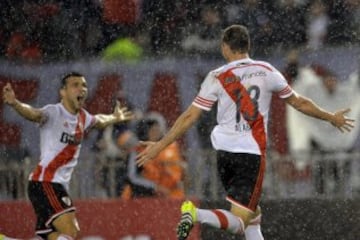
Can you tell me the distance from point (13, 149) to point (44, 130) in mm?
3968

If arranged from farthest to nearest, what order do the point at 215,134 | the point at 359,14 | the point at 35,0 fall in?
1. the point at 35,0
2. the point at 359,14
3. the point at 215,134

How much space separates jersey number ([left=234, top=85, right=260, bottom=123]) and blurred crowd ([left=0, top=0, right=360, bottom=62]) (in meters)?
4.75

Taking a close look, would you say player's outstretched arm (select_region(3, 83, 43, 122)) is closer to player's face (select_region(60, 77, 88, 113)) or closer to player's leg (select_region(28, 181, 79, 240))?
player's face (select_region(60, 77, 88, 113))

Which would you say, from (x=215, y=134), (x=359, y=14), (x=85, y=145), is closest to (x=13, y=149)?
(x=85, y=145)

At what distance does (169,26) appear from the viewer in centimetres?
1667

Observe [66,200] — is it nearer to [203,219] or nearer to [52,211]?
[52,211]

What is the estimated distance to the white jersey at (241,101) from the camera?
10.7 metres

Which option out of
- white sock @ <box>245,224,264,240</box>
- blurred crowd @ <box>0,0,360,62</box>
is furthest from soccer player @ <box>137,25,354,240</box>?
blurred crowd @ <box>0,0,360,62</box>

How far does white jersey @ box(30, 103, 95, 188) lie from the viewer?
11.9 metres

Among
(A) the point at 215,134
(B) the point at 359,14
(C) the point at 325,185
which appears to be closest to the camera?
(A) the point at 215,134

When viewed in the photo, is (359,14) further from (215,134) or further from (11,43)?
(215,134)

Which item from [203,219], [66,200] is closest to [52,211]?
[66,200]

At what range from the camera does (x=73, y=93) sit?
1198 centimetres

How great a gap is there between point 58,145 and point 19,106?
556 mm
